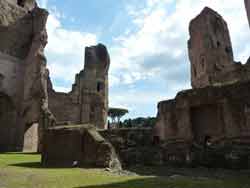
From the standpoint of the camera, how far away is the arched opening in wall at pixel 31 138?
23141mm

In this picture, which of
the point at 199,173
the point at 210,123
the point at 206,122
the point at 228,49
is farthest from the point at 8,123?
the point at 228,49

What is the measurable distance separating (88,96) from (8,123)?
16.0 metres

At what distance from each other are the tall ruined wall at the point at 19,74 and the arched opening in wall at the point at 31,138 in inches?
13.2

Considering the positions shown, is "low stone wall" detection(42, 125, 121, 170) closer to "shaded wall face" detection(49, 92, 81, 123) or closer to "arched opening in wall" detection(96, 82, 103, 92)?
"shaded wall face" detection(49, 92, 81, 123)

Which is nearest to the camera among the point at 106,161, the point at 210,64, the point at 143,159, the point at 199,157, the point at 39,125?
the point at 106,161

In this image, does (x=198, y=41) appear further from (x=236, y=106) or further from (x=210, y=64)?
(x=236, y=106)

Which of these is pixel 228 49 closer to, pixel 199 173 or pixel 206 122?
pixel 206 122

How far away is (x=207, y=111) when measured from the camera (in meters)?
18.7

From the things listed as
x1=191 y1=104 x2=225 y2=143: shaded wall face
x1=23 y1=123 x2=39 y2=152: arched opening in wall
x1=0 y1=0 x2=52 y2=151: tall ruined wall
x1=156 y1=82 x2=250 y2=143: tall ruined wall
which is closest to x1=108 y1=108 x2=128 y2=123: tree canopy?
x1=23 y1=123 x2=39 y2=152: arched opening in wall

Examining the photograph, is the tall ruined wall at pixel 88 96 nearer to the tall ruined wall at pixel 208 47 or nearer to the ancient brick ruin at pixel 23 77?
the ancient brick ruin at pixel 23 77

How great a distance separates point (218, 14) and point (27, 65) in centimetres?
2626

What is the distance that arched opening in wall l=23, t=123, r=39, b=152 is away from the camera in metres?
23.1

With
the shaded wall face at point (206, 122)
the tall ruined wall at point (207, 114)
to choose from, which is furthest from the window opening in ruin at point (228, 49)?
the shaded wall face at point (206, 122)

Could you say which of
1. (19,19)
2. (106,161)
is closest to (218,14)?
(19,19)
